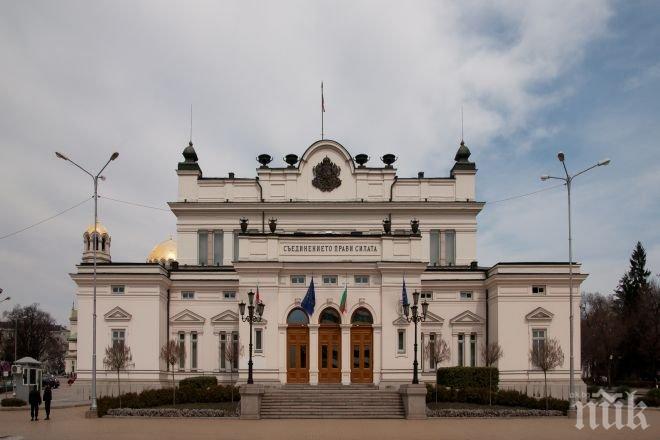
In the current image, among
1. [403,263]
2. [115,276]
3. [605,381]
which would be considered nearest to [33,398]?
[115,276]

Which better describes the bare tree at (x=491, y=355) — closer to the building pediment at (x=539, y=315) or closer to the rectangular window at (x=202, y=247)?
the building pediment at (x=539, y=315)

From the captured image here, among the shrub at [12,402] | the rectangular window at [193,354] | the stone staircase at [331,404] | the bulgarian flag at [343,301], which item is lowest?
the shrub at [12,402]

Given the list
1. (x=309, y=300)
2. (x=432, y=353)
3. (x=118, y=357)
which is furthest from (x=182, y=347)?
(x=432, y=353)

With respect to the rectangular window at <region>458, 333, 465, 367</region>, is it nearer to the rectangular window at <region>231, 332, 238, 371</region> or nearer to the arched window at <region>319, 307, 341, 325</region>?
the arched window at <region>319, 307, 341, 325</region>

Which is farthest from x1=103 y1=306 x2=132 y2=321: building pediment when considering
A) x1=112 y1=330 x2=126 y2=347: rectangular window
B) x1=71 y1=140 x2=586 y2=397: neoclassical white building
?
x1=112 y1=330 x2=126 y2=347: rectangular window

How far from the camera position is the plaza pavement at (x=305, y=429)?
3041cm

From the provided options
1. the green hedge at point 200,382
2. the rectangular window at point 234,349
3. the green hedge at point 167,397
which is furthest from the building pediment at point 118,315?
the green hedge at point 167,397

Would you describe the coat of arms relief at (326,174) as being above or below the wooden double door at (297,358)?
above

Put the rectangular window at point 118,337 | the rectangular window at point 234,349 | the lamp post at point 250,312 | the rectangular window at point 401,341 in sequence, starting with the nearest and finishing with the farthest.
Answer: the lamp post at point 250,312, the rectangular window at point 401,341, the rectangular window at point 234,349, the rectangular window at point 118,337

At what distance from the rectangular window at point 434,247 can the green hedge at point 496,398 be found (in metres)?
18.5

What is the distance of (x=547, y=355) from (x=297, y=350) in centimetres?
1600

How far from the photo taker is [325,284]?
50.1 meters

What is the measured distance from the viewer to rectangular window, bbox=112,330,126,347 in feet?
177

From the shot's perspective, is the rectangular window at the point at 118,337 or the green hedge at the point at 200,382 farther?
the rectangular window at the point at 118,337
